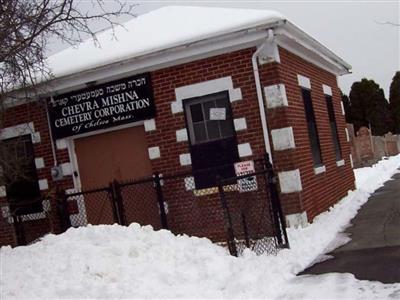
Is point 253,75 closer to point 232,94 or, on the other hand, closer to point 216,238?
point 232,94

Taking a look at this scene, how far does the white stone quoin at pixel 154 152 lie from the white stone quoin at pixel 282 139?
235cm

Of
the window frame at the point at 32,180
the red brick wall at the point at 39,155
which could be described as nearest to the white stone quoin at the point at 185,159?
the red brick wall at the point at 39,155

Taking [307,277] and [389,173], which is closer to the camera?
[307,277]

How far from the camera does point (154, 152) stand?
10.8 meters

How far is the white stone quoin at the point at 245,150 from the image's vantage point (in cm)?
1023

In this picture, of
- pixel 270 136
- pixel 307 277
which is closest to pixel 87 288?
pixel 307 277

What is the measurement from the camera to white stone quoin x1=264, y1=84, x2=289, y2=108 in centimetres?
998

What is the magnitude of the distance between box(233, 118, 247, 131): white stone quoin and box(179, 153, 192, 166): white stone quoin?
3.68ft

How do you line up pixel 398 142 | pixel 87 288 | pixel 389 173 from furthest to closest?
pixel 398 142 < pixel 389 173 < pixel 87 288

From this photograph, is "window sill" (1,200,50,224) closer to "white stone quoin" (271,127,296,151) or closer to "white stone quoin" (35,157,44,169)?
"white stone quoin" (35,157,44,169)

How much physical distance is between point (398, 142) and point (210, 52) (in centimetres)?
3351

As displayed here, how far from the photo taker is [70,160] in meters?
11.6

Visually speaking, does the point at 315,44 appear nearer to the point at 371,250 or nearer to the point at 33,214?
the point at 371,250

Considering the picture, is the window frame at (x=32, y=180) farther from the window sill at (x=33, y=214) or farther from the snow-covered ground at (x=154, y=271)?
the snow-covered ground at (x=154, y=271)
